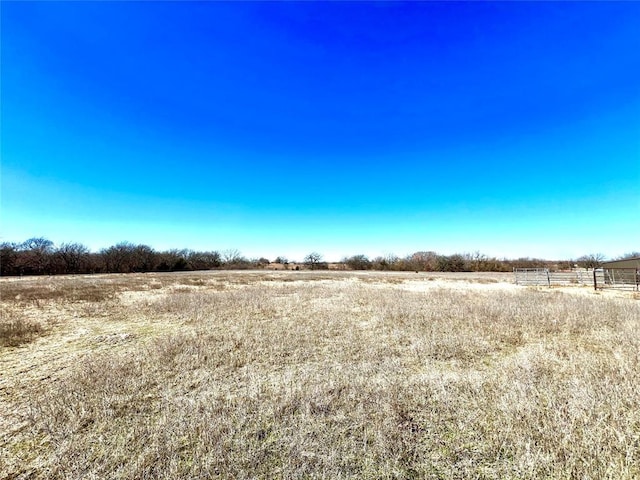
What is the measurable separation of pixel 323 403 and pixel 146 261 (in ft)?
221

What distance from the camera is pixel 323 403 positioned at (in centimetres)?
364

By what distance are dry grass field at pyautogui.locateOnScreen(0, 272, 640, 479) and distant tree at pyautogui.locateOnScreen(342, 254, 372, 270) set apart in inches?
2331

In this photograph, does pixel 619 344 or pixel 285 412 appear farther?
pixel 619 344

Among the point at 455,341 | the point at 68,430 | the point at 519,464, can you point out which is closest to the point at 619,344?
the point at 455,341

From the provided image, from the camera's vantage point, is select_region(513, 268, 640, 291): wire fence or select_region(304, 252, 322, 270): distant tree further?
select_region(304, 252, 322, 270): distant tree

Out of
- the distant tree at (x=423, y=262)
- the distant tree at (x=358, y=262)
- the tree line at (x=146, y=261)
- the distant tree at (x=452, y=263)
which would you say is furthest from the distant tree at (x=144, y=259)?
the distant tree at (x=452, y=263)

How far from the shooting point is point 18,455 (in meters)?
2.74

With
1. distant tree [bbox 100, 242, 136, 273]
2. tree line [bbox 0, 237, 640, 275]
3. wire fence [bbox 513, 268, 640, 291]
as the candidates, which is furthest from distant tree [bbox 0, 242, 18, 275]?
wire fence [bbox 513, 268, 640, 291]

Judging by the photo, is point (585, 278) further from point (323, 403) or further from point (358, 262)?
point (358, 262)

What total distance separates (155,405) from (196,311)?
7741mm

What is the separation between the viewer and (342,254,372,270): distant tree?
2633 inches

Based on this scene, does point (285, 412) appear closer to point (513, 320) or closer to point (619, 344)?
point (619, 344)

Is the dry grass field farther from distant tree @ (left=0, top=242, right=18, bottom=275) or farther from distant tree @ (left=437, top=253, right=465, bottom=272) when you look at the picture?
distant tree @ (left=0, top=242, right=18, bottom=275)

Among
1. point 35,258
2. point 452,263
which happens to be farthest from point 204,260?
point 452,263
